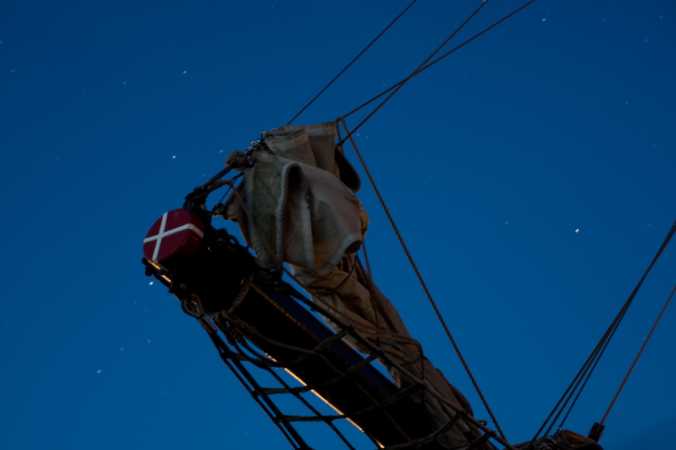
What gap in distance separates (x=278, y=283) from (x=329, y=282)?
110 cm

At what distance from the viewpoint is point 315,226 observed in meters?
4.11

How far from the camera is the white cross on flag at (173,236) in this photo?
360cm

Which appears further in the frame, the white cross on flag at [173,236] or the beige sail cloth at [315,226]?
the beige sail cloth at [315,226]

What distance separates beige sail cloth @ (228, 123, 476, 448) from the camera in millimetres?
4008

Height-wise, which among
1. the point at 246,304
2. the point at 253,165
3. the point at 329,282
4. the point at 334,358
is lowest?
the point at 334,358

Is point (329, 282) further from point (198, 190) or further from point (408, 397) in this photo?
point (198, 190)

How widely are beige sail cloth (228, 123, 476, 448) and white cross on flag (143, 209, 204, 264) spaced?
1.49ft

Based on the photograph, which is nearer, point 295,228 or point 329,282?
point 295,228

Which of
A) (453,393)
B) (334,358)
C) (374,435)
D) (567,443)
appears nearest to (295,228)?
(334,358)

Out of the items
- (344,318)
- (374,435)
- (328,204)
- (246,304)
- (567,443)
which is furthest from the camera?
(567,443)

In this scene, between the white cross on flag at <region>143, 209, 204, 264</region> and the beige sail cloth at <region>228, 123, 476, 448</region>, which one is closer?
the white cross on flag at <region>143, 209, 204, 264</region>

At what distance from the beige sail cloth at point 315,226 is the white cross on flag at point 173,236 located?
1.49ft

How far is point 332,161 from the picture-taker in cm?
505

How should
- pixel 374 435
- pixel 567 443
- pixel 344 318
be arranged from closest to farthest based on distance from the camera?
1. pixel 374 435
2. pixel 344 318
3. pixel 567 443
